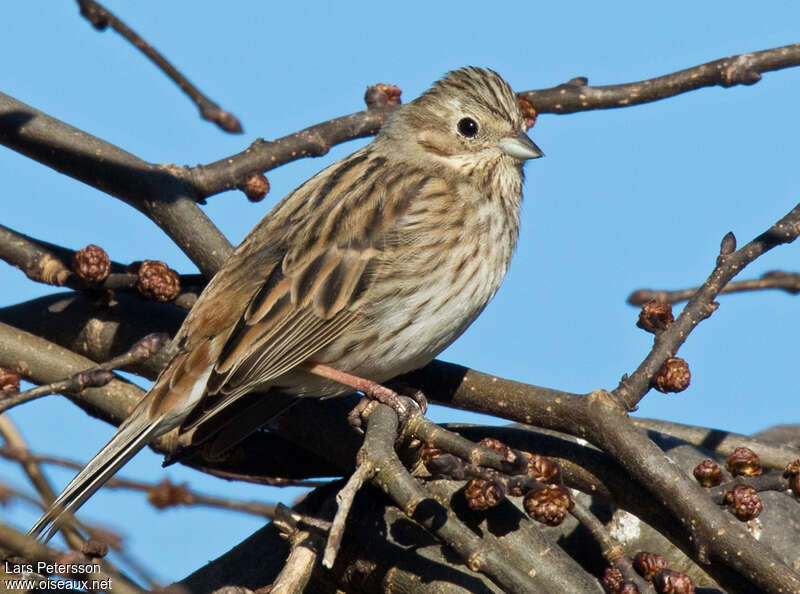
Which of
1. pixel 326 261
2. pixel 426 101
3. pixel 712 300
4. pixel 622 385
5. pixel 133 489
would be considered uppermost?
pixel 426 101

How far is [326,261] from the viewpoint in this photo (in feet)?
15.6

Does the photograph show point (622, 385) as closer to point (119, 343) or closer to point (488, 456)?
point (488, 456)

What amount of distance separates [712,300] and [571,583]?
1.11 metres

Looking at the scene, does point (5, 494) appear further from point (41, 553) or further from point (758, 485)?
point (758, 485)

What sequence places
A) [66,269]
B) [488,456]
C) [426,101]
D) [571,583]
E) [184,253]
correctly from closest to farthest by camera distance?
[488,456], [571,583], [66,269], [184,253], [426,101]

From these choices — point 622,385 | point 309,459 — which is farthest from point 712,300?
point 309,459

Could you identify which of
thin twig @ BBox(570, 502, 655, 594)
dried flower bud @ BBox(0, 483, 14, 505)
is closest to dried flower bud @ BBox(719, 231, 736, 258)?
thin twig @ BBox(570, 502, 655, 594)

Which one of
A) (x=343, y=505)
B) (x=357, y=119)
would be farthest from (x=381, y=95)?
(x=343, y=505)

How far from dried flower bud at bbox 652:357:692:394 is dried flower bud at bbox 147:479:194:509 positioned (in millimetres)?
1884

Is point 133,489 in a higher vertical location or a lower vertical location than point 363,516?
lower

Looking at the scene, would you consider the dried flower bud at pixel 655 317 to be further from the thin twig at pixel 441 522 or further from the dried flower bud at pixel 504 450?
the thin twig at pixel 441 522

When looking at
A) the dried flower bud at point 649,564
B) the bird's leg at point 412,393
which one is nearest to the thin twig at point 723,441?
the dried flower bud at point 649,564

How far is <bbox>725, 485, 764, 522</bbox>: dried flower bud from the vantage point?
3.64m

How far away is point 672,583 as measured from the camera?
3553 millimetres
